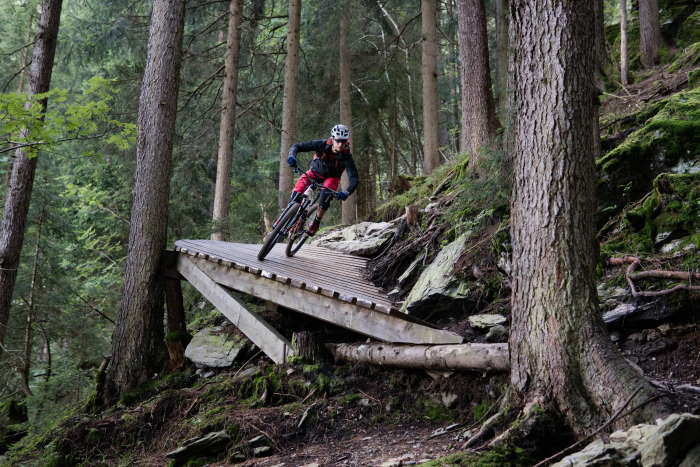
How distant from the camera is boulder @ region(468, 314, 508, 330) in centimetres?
570

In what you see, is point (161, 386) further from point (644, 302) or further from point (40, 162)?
point (40, 162)

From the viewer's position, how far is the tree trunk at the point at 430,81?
46.2 feet

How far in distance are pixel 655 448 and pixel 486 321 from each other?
3164 millimetres

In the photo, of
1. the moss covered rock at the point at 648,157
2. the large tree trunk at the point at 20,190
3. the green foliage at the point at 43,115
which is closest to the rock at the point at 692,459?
the moss covered rock at the point at 648,157

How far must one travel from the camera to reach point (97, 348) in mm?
13148

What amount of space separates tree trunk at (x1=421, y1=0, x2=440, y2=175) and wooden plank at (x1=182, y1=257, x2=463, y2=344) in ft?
25.5

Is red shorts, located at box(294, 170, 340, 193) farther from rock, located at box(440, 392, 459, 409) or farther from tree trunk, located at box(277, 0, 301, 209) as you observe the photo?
tree trunk, located at box(277, 0, 301, 209)

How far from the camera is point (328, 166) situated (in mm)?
8070

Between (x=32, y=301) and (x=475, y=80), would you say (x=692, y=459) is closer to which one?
(x=475, y=80)

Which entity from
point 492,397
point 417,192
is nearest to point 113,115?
point 417,192

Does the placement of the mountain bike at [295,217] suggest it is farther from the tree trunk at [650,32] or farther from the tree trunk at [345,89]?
the tree trunk at [650,32]

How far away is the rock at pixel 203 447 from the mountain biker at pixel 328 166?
3.36 metres

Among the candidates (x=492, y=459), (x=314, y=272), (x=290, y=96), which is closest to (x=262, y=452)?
(x=492, y=459)

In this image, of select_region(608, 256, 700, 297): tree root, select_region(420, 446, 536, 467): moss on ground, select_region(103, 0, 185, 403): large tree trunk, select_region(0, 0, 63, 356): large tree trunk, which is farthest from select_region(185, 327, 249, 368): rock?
select_region(608, 256, 700, 297): tree root
